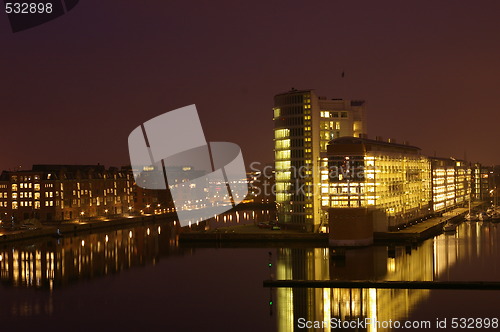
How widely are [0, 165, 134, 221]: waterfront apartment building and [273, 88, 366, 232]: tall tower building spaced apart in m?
25.7

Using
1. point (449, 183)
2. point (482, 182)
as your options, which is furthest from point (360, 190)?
point (482, 182)

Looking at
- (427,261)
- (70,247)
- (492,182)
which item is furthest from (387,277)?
(492,182)

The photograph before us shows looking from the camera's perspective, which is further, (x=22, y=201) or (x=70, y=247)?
(x=22, y=201)

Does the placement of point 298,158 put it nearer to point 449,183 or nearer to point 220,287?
point 220,287

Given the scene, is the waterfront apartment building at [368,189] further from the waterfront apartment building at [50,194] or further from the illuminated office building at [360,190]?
the waterfront apartment building at [50,194]

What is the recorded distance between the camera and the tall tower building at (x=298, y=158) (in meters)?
44.0

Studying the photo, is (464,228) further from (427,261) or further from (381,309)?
(381,309)

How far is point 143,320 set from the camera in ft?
72.7

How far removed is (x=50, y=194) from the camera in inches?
2415

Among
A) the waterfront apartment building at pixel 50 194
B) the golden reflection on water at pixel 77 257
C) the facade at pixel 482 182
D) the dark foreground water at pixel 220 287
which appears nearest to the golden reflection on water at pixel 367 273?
the dark foreground water at pixel 220 287

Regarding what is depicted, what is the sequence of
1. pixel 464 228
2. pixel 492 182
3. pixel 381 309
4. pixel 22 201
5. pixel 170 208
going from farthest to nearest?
1. pixel 492 182
2. pixel 170 208
3. pixel 22 201
4. pixel 464 228
5. pixel 381 309

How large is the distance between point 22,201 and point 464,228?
134 feet
